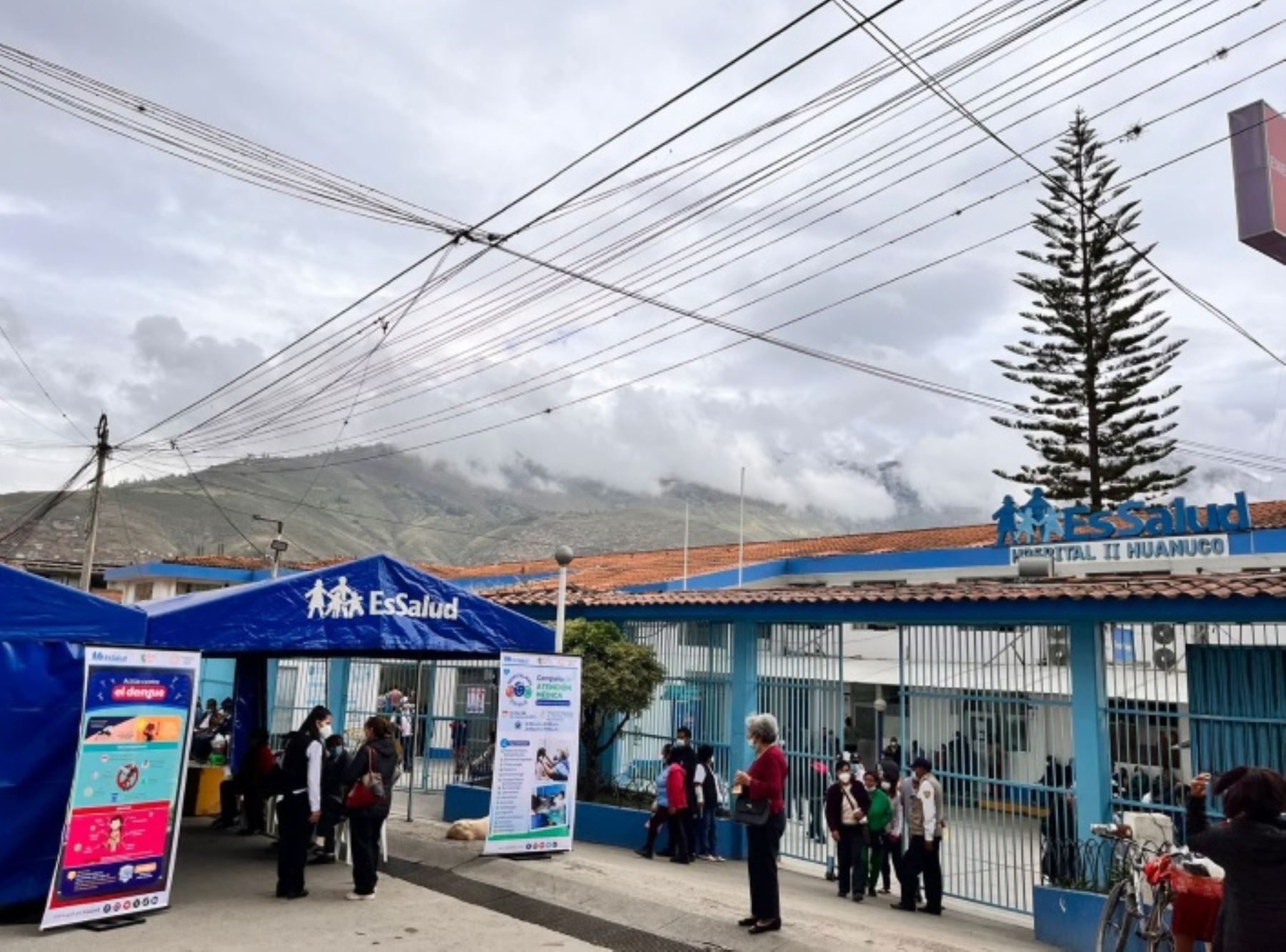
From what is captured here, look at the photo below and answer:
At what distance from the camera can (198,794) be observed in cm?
1226

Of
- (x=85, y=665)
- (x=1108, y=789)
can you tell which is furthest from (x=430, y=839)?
(x=1108, y=789)

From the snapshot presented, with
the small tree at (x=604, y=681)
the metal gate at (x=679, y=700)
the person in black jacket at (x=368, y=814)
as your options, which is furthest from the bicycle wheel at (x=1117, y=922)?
the small tree at (x=604, y=681)

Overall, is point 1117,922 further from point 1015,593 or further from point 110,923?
point 110,923

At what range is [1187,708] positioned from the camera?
8961 millimetres

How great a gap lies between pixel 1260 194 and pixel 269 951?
10792 mm

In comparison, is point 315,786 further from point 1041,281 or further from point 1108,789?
point 1041,281

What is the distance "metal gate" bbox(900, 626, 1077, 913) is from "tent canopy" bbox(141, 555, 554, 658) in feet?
13.5

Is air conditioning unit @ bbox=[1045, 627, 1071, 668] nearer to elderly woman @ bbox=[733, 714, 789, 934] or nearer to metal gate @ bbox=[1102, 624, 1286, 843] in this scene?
metal gate @ bbox=[1102, 624, 1286, 843]

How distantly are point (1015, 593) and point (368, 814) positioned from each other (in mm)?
6247

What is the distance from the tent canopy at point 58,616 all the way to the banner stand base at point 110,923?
1.91 meters

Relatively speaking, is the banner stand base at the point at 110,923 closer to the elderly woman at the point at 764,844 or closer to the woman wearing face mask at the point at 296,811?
the woman wearing face mask at the point at 296,811

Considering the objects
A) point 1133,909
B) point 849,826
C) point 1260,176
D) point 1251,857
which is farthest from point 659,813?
point 1260,176

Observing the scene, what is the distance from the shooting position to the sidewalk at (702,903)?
288 inches

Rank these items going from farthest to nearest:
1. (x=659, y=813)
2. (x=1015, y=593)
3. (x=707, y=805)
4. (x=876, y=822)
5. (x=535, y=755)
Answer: (x=707, y=805), (x=659, y=813), (x=535, y=755), (x=1015, y=593), (x=876, y=822)
